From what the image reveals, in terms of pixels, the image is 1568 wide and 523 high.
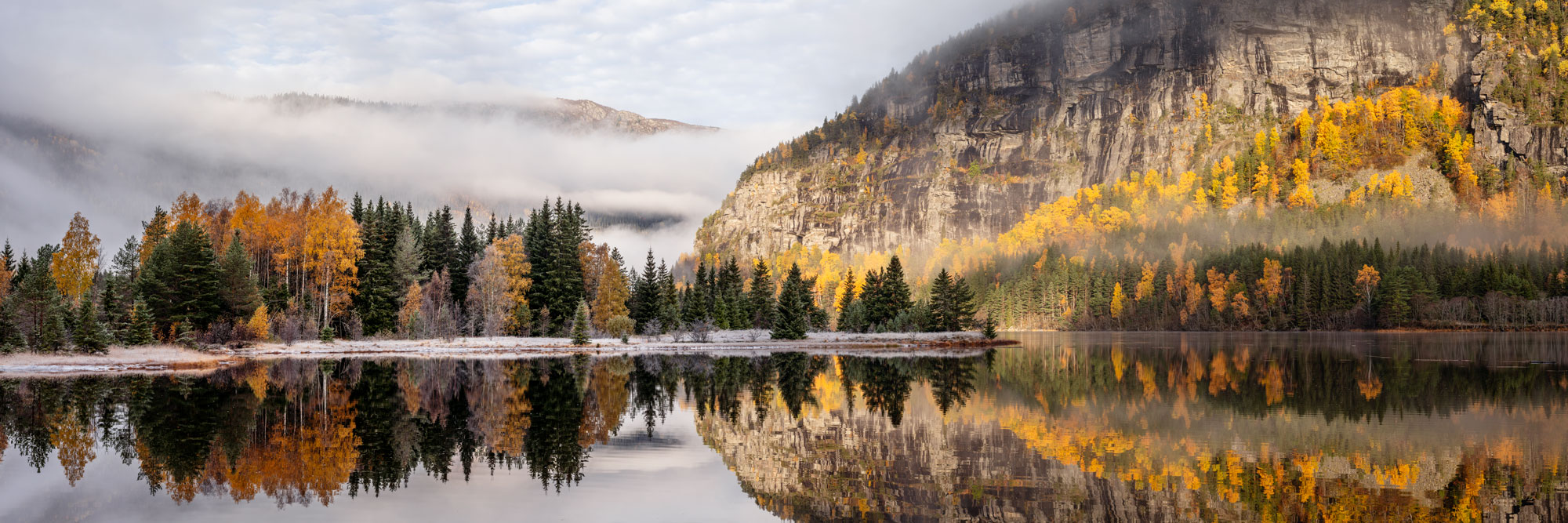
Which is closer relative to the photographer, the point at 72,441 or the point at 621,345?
the point at 72,441

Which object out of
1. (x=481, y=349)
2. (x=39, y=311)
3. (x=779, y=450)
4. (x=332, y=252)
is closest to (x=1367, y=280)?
(x=481, y=349)

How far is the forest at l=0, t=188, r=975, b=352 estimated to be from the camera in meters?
53.8

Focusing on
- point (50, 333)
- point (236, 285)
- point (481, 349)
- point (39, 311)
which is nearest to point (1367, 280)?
point (481, 349)

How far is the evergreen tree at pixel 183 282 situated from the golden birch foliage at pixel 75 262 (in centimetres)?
2143

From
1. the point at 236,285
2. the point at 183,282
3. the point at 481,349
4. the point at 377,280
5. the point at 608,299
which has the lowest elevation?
the point at 481,349

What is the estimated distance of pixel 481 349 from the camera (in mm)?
57906

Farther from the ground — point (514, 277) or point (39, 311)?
point (514, 277)

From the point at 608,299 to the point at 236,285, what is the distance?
87.7ft

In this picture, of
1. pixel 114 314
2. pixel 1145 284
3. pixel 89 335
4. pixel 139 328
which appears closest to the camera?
pixel 89 335

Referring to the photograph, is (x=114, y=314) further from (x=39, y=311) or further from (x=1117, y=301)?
(x=1117, y=301)

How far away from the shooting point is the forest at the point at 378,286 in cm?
5375

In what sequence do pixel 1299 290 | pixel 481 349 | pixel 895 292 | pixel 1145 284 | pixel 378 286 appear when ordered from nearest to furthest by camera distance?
pixel 481 349 < pixel 378 286 < pixel 895 292 < pixel 1299 290 < pixel 1145 284

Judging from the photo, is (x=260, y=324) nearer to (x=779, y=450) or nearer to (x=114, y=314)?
(x=114, y=314)

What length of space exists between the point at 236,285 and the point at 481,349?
1555 cm
